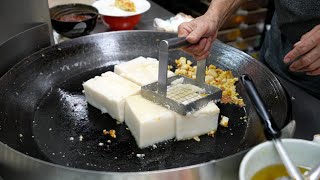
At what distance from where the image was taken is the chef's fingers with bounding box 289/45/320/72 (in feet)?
4.72

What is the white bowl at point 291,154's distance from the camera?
1027 millimetres

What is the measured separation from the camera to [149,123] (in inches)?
57.7

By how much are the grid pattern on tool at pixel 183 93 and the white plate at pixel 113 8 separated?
0.89m

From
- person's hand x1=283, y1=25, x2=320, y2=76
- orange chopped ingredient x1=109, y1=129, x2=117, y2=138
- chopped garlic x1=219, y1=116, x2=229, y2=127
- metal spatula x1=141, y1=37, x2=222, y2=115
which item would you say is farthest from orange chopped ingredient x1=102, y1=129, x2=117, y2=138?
person's hand x1=283, y1=25, x2=320, y2=76

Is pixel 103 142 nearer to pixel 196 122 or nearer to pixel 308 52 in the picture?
pixel 196 122

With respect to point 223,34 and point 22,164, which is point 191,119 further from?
point 223,34

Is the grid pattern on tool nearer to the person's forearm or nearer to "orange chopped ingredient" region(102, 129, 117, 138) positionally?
"orange chopped ingredient" region(102, 129, 117, 138)

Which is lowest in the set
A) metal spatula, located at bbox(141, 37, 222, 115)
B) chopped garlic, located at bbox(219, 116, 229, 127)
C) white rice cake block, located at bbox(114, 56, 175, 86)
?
chopped garlic, located at bbox(219, 116, 229, 127)

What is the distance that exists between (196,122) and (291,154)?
0.52 meters

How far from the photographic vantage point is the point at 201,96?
1.53 metres

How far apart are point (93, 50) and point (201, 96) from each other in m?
0.75

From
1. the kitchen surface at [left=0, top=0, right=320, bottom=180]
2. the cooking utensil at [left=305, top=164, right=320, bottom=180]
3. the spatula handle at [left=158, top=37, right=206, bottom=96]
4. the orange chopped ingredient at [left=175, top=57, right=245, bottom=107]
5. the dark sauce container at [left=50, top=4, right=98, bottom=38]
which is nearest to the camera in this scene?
the cooking utensil at [left=305, top=164, right=320, bottom=180]

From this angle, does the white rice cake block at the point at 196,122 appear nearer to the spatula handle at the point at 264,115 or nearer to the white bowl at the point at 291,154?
the spatula handle at the point at 264,115

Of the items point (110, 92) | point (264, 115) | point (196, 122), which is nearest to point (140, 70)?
point (110, 92)
